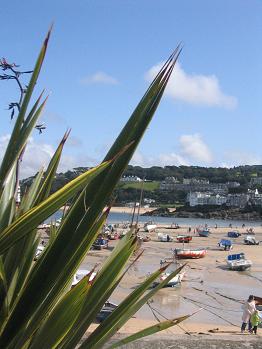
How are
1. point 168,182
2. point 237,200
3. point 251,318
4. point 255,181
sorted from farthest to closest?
point 255,181, point 237,200, point 168,182, point 251,318

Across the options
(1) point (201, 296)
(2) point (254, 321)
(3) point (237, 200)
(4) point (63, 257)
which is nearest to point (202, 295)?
(1) point (201, 296)

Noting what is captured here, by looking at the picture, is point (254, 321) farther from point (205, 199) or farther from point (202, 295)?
point (205, 199)

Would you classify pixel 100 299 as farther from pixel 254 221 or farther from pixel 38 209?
pixel 254 221

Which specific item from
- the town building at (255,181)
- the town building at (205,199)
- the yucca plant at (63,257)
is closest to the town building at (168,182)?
the yucca plant at (63,257)

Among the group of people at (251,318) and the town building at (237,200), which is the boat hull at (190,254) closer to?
the group of people at (251,318)

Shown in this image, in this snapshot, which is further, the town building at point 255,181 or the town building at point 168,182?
the town building at point 255,181

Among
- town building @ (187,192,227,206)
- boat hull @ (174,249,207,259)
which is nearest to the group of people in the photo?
boat hull @ (174,249,207,259)

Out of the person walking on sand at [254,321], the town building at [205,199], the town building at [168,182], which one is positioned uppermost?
the town building at [168,182]

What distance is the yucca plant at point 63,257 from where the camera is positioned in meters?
1.19

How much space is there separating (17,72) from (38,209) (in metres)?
1.11

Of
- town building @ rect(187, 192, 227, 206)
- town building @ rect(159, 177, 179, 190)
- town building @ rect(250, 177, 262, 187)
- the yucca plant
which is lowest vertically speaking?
town building @ rect(187, 192, 227, 206)

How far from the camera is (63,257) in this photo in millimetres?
1235

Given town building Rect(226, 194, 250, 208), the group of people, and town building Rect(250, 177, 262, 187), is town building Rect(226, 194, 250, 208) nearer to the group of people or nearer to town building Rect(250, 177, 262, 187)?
town building Rect(250, 177, 262, 187)

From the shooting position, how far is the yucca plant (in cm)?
119
